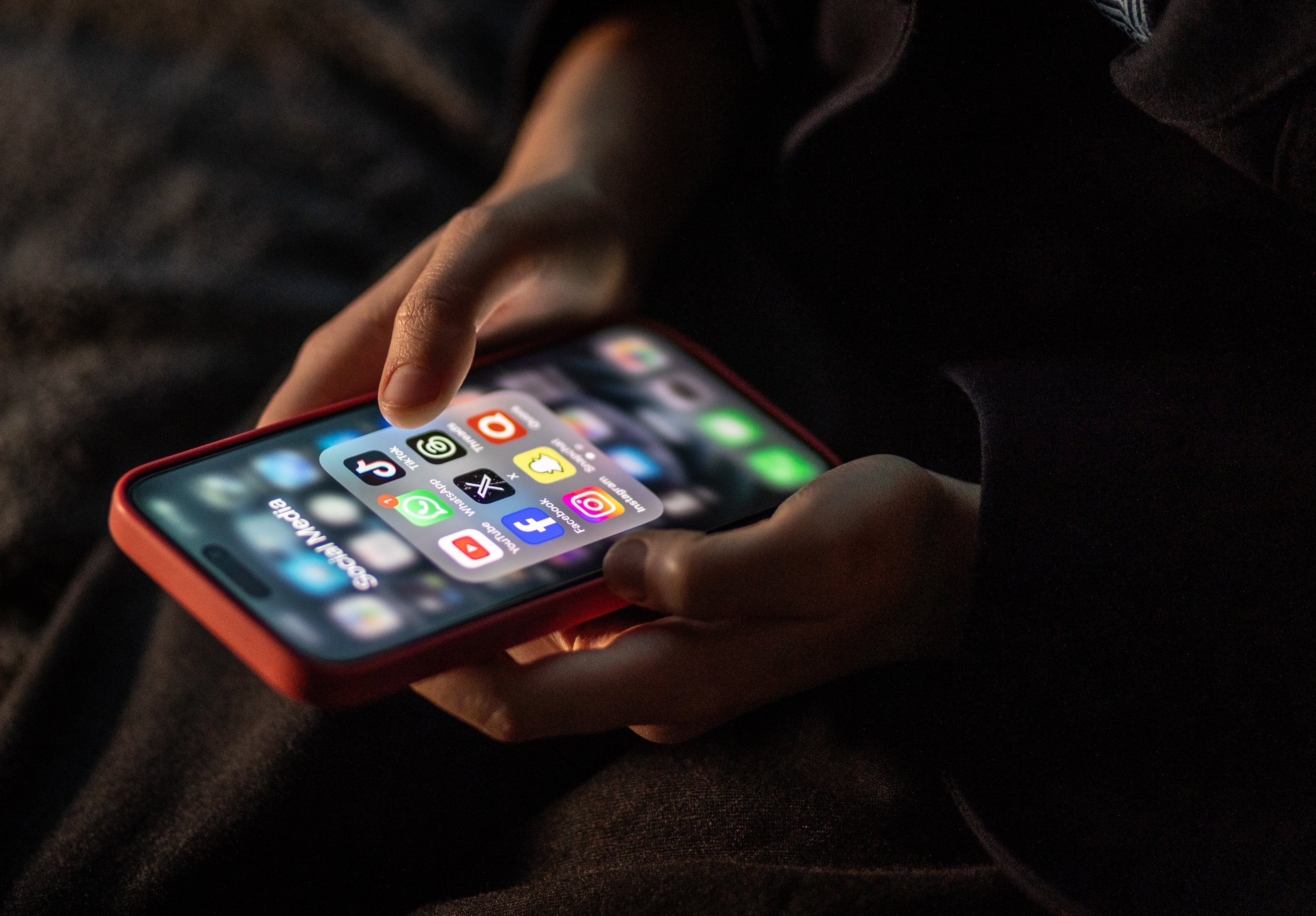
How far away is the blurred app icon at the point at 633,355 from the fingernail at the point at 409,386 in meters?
0.12

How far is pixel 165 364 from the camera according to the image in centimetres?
56

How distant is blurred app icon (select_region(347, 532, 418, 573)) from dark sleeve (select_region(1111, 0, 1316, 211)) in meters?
0.31

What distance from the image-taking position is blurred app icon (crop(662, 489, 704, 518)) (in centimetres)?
45

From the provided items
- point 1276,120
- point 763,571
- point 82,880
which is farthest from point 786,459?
point 82,880

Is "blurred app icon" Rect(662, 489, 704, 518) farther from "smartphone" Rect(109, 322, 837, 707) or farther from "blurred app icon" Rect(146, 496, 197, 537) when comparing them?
"blurred app icon" Rect(146, 496, 197, 537)

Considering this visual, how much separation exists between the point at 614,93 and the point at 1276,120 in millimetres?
390

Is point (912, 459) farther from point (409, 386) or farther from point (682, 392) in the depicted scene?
point (409, 386)

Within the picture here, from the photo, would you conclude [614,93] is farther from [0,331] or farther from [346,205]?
[0,331]

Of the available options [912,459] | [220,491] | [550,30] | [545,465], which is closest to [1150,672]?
[912,459]

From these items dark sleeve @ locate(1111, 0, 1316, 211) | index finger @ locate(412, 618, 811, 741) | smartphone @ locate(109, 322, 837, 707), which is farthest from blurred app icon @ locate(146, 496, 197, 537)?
dark sleeve @ locate(1111, 0, 1316, 211)

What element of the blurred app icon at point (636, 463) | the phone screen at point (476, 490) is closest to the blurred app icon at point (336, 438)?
the phone screen at point (476, 490)

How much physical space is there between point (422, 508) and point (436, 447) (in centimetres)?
4

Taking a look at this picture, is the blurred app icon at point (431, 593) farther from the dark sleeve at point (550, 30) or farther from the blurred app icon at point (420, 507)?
the dark sleeve at point (550, 30)

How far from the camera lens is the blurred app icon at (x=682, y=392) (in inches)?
20.0
